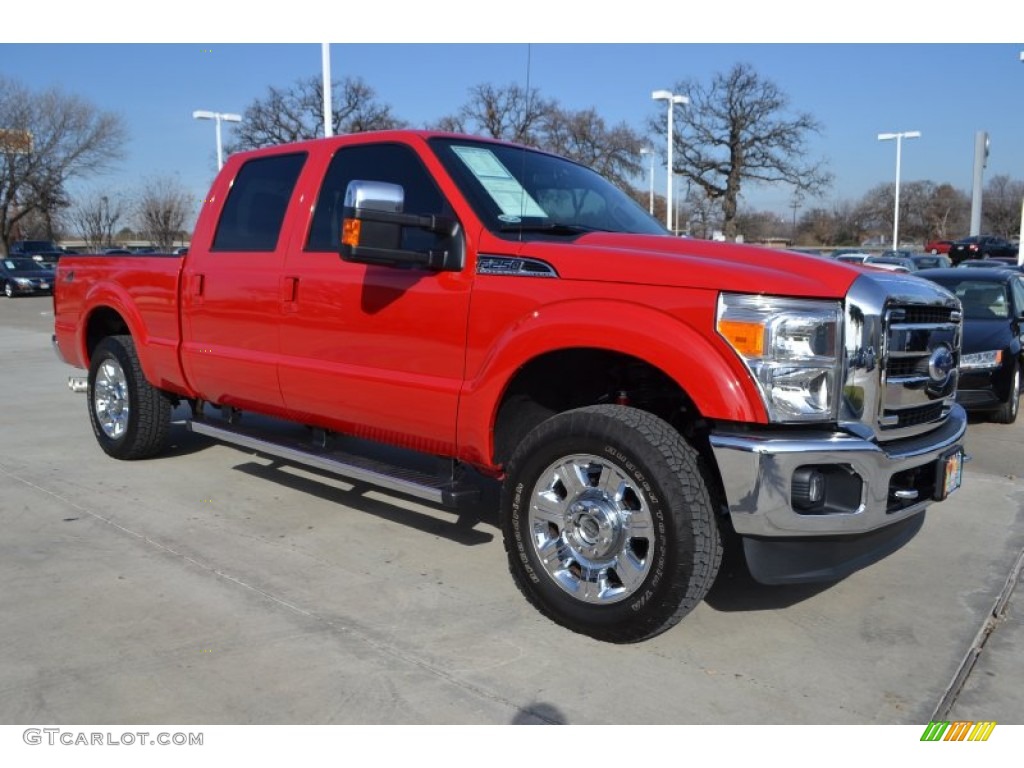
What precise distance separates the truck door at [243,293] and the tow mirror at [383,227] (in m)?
1.17

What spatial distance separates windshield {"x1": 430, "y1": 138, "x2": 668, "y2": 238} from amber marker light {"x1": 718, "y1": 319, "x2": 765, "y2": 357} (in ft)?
3.64

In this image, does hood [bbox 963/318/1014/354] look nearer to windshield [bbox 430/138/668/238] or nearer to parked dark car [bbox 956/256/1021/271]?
parked dark car [bbox 956/256/1021/271]

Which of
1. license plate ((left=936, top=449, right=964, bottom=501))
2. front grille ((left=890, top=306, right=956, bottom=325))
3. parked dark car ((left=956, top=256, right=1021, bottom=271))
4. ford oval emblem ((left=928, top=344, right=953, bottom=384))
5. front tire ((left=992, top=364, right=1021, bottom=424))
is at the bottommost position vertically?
front tire ((left=992, top=364, right=1021, bottom=424))

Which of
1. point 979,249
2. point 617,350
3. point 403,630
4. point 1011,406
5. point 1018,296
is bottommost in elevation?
point 403,630

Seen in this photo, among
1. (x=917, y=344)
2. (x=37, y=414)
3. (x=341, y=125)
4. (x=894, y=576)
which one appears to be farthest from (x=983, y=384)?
(x=341, y=125)

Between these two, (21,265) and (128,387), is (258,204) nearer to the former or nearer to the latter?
(128,387)

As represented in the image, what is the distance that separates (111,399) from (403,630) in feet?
12.8

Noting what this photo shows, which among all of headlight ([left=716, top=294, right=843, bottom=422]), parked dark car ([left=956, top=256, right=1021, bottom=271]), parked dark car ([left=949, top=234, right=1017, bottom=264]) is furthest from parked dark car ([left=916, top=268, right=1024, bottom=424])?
parked dark car ([left=949, top=234, right=1017, bottom=264])

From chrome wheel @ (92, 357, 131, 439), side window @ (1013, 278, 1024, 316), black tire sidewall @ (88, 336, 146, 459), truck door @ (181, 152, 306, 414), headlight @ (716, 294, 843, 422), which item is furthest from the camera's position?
side window @ (1013, 278, 1024, 316)

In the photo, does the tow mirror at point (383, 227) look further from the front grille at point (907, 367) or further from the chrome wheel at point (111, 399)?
the chrome wheel at point (111, 399)

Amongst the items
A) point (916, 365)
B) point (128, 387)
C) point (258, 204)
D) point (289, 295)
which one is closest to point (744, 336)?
point (916, 365)

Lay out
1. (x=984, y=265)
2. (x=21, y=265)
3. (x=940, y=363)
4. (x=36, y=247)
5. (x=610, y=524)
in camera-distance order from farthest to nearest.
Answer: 1. (x=36, y=247)
2. (x=21, y=265)
3. (x=984, y=265)
4. (x=940, y=363)
5. (x=610, y=524)

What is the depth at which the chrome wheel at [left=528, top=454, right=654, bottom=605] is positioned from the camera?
354 cm

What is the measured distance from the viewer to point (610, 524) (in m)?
3.56
